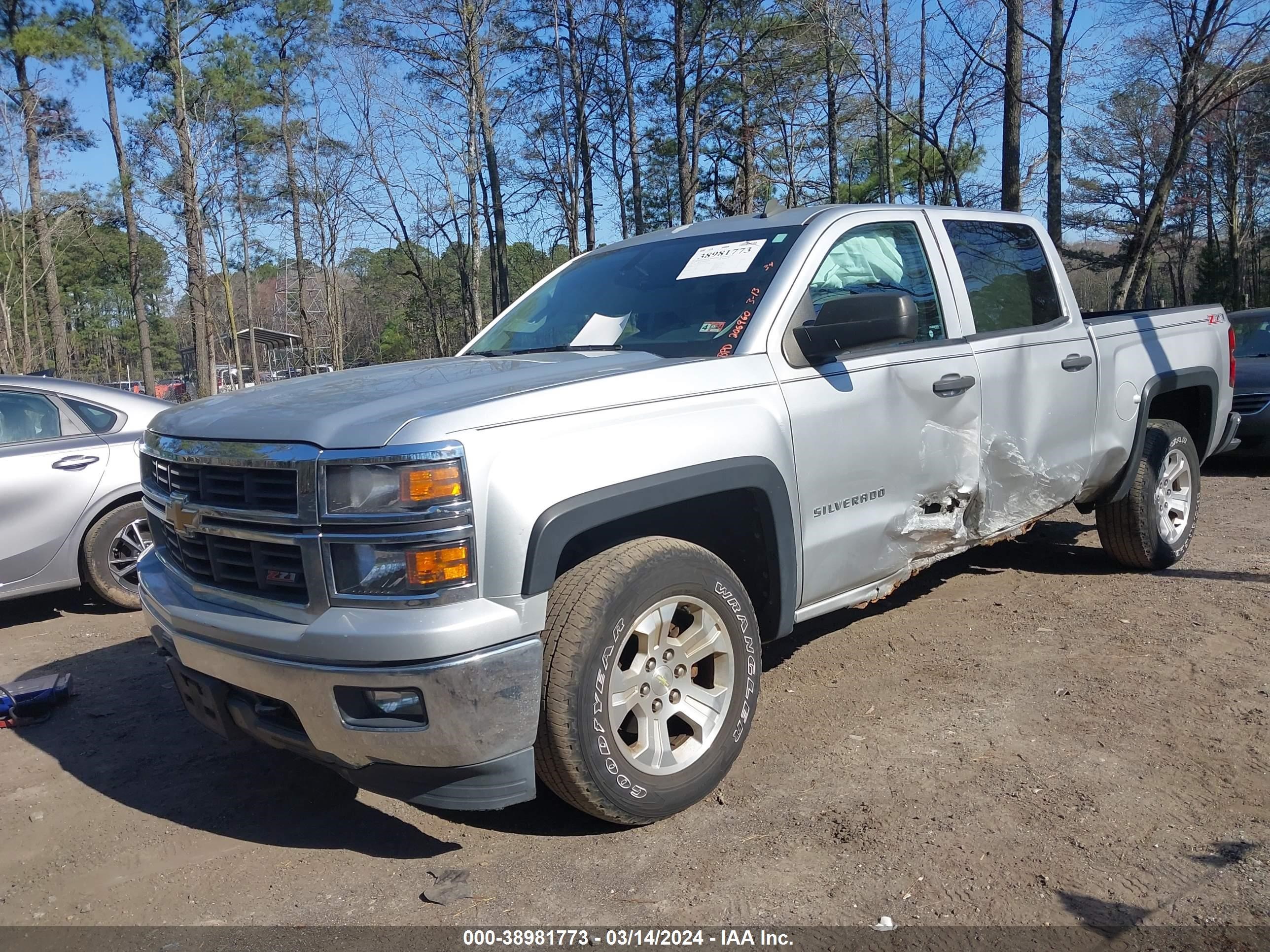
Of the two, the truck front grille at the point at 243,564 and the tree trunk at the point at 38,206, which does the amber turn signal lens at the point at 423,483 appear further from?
the tree trunk at the point at 38,206

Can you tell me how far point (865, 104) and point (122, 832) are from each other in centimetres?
2535

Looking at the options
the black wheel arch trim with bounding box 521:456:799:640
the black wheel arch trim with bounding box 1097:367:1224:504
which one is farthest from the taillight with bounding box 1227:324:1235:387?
the black wheel arch trim with bounding box 521:456:799:640

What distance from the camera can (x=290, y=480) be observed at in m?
2.72

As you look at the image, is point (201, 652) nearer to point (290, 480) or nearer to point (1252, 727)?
point (290, 480)

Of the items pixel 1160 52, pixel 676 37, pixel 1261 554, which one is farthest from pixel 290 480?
pixel 676 37

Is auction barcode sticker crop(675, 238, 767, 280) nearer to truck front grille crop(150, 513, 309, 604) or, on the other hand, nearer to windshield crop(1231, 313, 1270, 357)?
truck front grille crop(150, 513, 309, 604)

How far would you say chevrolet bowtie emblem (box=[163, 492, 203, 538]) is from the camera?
3068 mm

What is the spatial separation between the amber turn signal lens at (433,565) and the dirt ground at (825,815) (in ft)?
3.13

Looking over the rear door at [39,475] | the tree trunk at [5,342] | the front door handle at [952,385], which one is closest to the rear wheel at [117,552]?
the rear door at [39,475]

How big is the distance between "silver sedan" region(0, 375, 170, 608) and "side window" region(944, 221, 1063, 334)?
4.63 meters

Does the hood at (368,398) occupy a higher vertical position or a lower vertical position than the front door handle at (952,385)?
Answer: higher

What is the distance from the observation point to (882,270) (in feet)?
13.9

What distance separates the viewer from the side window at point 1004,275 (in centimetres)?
463

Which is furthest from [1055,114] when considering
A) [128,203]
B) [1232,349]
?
[128,203]
